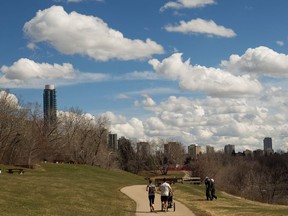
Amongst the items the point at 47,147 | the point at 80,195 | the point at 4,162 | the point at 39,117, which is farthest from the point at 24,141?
the point at 80,195

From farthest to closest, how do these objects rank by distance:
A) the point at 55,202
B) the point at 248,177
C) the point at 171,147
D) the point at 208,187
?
1. the point at 171,147
2. the point at 248,177
3. the point at 208,187
4. the point at 55,202

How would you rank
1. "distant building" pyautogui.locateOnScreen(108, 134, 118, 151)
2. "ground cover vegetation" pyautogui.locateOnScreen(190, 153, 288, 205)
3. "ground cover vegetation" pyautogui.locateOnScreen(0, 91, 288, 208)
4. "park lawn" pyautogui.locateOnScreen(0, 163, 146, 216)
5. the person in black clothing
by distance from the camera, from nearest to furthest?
"park lawn" pyautogui.locateOnScreen(0, 163, 146, 216)
the person in black clothing
"ground cover vegetation" pyautogui.locateOnScreen(0, 91, 288, 208)
"ground cover vegetation" pyautogui.locateOnScreen(190, 153, 288, 205)
"distant building" pyautogui.locateOnScreen(108, 134, 118, 151)

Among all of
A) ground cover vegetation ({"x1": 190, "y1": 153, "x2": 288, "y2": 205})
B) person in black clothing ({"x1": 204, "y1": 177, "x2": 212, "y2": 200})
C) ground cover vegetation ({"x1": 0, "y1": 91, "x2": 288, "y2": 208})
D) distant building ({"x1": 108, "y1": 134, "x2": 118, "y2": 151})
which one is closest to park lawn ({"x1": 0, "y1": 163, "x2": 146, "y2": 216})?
person in black clothing ({"x1": 204, "y1": 177, "x2": 212, "y2": 200})

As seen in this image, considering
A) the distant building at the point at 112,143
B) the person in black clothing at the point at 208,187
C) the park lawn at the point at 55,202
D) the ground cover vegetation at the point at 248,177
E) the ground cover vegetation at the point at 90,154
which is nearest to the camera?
the park lawn at the point at 55,202

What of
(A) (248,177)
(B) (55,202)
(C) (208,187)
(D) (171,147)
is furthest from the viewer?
(D) (171,147)

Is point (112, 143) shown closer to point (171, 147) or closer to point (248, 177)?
point (171, 147)

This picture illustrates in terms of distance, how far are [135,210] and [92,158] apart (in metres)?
68.3

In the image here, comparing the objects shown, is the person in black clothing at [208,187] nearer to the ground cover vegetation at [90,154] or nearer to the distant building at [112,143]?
the ground cover vegetation at [90,154]

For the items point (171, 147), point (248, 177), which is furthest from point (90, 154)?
point (171, 147)

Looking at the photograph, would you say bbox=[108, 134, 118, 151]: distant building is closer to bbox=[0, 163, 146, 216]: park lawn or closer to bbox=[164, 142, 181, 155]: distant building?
bbox=[164, 142, 181, 155]: distant building

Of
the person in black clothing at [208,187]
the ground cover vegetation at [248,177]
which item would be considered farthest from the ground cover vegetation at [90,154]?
the person in black clothing at [208,187]

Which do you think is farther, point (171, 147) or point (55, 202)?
point (171, 147)

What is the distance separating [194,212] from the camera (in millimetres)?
25969

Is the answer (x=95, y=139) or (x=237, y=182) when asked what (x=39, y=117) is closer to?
(x=95, y=139)
